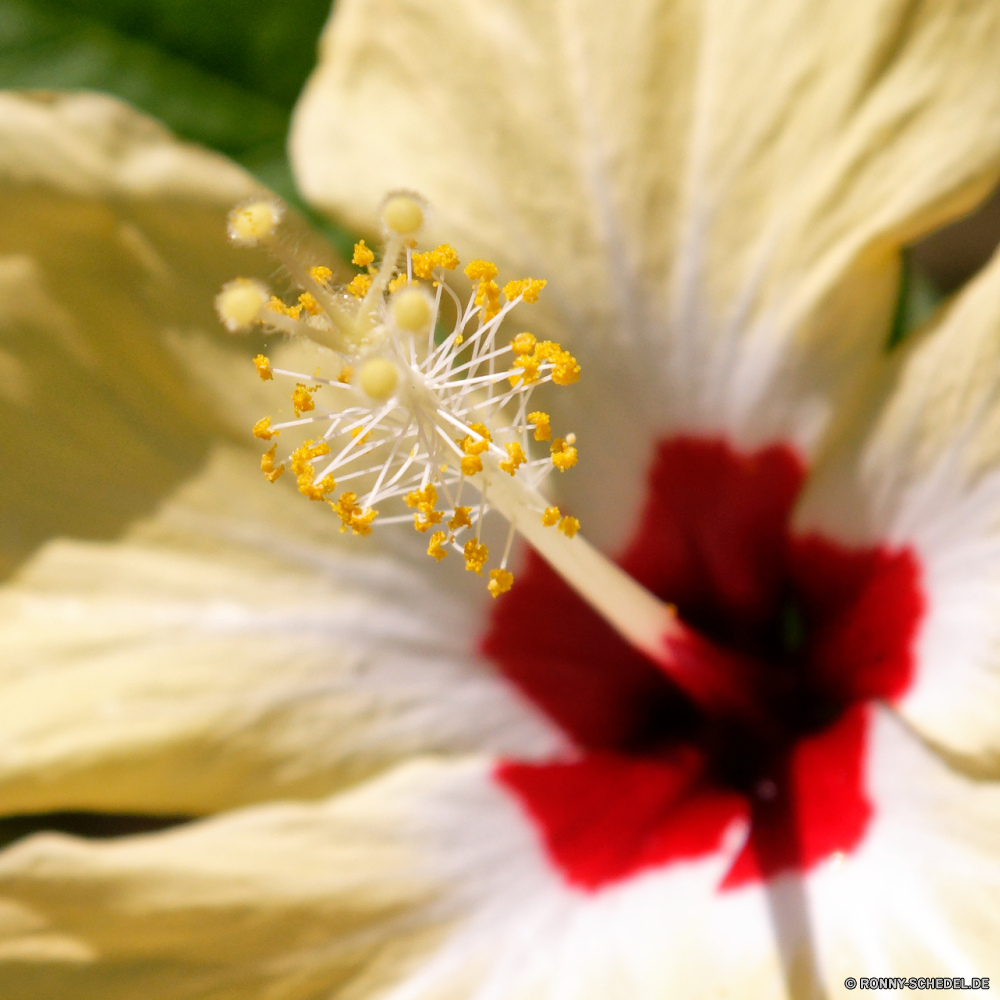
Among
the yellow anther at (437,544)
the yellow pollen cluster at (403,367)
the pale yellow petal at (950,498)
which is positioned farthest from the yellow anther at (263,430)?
the pale yellow petal at (950,498)

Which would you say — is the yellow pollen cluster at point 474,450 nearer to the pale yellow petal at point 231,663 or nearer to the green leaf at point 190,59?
the pale yellow petal at point 231,663

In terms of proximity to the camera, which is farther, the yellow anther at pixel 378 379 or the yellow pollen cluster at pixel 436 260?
the yellow pollen cluster at pixel 436 260

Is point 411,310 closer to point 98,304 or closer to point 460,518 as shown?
point 460,518

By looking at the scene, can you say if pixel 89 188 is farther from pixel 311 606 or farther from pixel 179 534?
pixel 311 606

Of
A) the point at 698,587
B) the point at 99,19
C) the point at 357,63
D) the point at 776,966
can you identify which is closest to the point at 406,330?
the point at 357,63

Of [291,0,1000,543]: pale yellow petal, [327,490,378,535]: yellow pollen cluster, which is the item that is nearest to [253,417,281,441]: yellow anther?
[327,490,378,535]: yellow pollen cluster

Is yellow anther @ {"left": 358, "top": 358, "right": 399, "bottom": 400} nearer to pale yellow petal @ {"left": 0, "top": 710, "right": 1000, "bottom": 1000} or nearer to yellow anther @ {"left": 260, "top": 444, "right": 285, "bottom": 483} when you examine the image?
yellow anther @ {"left": 260, "top": 444, "right": 285, "bottom": 483}
